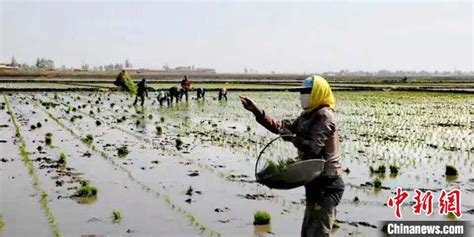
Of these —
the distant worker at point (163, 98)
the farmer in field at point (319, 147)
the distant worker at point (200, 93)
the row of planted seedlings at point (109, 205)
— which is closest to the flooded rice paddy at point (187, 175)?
the row of planted seedlings at point (109, 205)

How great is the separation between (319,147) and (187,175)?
6.75 m

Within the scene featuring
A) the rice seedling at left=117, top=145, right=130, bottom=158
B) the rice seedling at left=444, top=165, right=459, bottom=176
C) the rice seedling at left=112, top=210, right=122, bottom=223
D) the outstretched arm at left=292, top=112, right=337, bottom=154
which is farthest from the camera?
the rice seedling at left=117, top=145, right=130, bottom=158

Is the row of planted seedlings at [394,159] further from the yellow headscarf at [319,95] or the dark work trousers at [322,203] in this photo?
the yellow headscarf at [319,95]

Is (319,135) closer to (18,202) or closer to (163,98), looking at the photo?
(18,202)

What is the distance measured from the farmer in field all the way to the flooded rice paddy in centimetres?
34

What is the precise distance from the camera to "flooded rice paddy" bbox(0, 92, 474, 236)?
743 centimetres

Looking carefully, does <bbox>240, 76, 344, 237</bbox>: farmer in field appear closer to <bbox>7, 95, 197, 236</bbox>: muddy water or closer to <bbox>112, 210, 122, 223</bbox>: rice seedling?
<bbox>7, 95, 197, 236</bbox>: muddy water

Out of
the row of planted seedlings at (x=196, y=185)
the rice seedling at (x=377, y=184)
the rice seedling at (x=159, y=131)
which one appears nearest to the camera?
the row of planted seedlings at (x=196, y=185)

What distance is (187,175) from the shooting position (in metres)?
10.7

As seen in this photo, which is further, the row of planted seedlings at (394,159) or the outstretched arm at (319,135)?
the row of planted seedlings at (394,159)

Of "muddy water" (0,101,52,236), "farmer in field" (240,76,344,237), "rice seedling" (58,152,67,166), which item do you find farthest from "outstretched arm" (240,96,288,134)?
"rice seedling" (58,152,67,166)

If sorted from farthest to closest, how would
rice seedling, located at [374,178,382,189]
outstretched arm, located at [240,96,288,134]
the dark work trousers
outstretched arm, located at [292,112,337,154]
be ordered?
rice seedling, located at [374,178,382,189] < outstretched arm, located at [240,96,288,134] < the dark work trousers < outstretched arm, located at [292,112,337,154]

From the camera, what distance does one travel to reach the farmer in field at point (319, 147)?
13.7 feet

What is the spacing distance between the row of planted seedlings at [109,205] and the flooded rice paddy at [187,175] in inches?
0.6
